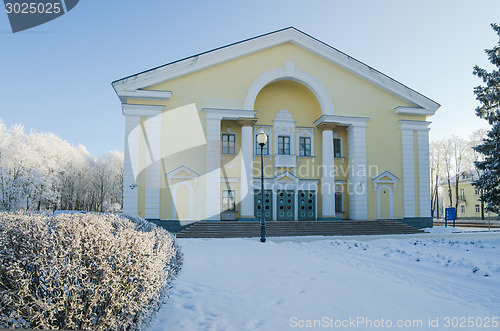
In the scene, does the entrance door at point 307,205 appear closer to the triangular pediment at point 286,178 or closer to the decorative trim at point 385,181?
the triangular pediment at point 286,178

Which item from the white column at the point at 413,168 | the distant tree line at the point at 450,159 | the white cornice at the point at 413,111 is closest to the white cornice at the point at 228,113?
the white cornice at the point at 413,111

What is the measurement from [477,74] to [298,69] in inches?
388

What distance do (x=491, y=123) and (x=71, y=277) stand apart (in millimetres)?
20486

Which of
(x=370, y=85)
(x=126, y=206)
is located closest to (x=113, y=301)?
(x=126, y=206)

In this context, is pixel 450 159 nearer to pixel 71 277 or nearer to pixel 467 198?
pixel 467 198

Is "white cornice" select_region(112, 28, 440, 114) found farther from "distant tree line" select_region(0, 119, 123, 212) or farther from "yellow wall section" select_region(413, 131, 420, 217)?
"distant tree line" select_region(0, 119, 123, 212)

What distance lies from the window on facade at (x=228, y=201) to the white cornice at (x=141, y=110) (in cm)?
622

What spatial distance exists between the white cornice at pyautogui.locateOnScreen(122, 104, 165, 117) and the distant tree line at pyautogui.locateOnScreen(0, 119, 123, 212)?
24369 mm

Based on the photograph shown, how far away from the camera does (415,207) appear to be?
2230cm

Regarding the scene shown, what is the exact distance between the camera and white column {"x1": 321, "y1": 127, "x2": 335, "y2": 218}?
21.3 m

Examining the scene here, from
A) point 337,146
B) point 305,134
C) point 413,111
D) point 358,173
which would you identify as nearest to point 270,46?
point 305,134

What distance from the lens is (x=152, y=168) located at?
19.1 metres

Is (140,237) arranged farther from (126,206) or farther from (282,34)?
(282,34)

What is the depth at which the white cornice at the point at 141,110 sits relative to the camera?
19125 millimetres
